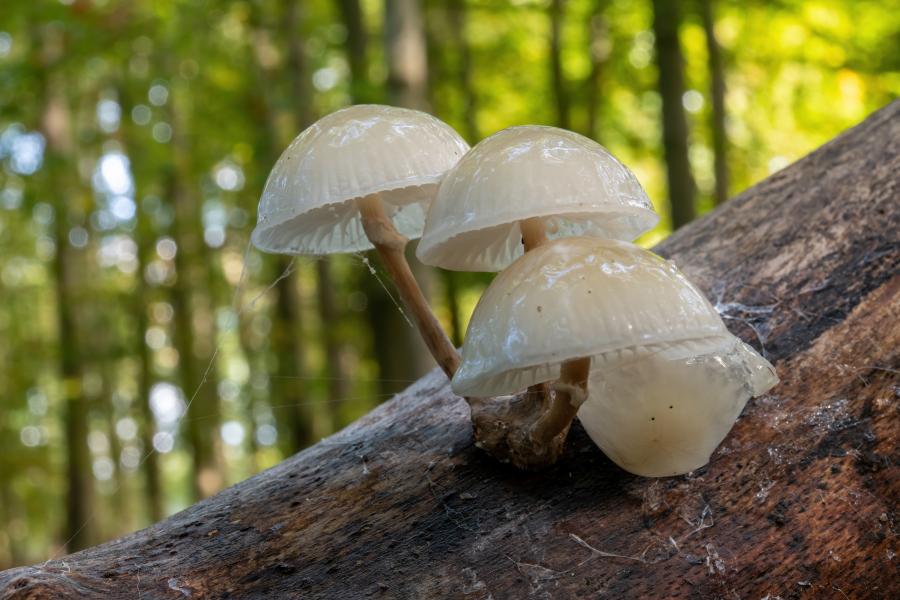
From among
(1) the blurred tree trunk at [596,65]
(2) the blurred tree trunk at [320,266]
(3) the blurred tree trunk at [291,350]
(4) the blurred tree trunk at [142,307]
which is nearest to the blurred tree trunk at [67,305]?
(4) the blurred tree trunk at [142,307]

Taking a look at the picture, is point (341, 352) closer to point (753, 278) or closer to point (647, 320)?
point (753, 278)

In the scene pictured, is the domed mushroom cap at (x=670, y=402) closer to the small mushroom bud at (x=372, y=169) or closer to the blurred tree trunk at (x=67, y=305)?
the small mushroom bud at (x=372, y=169)

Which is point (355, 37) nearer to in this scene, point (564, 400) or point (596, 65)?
point (596, 65)

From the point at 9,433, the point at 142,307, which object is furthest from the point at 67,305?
the point at 9,433

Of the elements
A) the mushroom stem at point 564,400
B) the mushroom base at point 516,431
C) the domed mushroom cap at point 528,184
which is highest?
the domed mushroom cap at point 528,184

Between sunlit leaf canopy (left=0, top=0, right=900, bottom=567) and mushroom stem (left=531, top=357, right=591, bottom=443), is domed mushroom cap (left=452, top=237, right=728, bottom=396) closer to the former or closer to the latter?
mushroom stem (left=531, top=357, right=591, bottom=443)

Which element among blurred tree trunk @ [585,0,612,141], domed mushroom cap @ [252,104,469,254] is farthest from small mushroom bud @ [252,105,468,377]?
blurred tree trunk @ [585,0,612,141]
